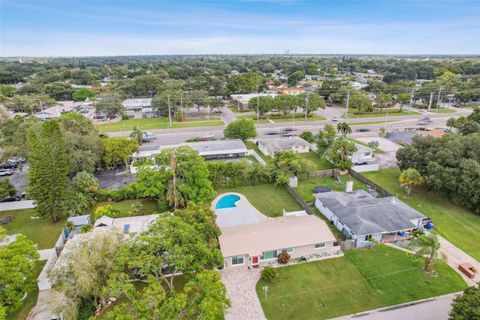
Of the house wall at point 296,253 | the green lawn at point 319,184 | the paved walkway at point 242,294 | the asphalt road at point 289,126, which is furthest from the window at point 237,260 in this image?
the asphalt road at point 289,126

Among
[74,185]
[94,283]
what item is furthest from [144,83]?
[94,283]

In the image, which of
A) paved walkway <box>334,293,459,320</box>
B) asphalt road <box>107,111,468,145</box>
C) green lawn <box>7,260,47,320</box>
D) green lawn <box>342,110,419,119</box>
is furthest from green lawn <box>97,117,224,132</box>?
paved walkway <box>334,293,459,320</box>

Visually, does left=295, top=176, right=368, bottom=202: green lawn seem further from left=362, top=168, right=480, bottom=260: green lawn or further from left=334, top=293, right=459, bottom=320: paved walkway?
left=334, top=293, right=459, bottom=320: paved walkway

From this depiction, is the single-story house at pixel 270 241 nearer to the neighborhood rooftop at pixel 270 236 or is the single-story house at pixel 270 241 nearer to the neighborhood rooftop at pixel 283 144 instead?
the neighborhood rooftop at pixel 270 236

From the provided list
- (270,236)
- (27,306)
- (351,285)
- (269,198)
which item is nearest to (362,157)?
(269,198)

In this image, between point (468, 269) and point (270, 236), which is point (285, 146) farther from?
point (468, 269)

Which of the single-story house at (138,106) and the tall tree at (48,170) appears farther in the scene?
the single-story house at (138,106)

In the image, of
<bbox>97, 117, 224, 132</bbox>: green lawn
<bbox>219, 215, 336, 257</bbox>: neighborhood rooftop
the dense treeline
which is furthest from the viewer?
<bbox>97, 117, 224, 132</bbox>: green lawn
